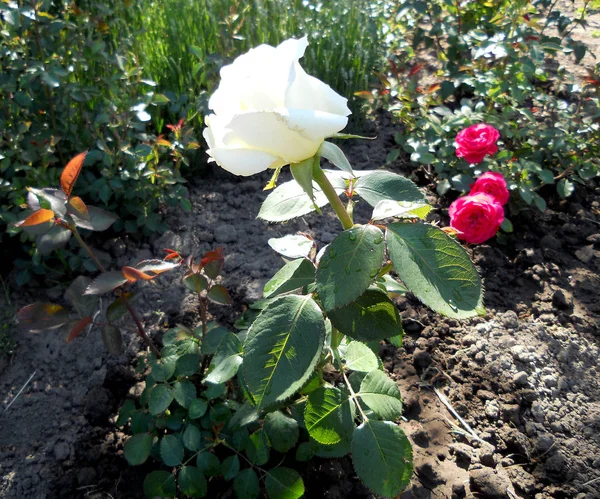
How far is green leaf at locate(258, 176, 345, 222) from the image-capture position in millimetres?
988

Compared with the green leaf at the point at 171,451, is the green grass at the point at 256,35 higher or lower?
higher

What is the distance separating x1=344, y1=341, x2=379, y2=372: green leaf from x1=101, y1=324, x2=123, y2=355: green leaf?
0.57m

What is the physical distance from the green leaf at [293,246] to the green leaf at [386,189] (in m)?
0.20

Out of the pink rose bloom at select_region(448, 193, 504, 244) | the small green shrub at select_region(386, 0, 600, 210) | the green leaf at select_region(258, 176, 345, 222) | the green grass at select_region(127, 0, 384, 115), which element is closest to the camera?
the green leaf at select_region(258, 176, 345, 222)

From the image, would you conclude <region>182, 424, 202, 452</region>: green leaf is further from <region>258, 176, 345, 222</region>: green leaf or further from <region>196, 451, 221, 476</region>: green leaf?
<region>258, 176, 345, 222</region>: green leaf

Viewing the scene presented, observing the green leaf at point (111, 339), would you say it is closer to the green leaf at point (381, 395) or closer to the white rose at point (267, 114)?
the green leaf at point (381, 395)

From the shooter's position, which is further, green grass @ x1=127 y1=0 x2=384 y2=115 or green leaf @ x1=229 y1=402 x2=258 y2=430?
green grass @ x1=127 y1=0 x2=384 y2=115

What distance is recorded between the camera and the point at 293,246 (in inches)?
44.6

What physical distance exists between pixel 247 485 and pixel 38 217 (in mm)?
764

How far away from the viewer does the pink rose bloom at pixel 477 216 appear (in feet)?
5.51

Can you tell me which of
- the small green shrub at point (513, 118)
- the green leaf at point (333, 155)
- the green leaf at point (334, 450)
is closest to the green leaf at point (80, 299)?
the green leaf at point (334, 450)

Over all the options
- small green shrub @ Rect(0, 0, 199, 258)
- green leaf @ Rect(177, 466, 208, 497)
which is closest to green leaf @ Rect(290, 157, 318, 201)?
green leaf @ Rect(177, 466, 208, 497)

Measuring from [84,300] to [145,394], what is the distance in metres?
0.29

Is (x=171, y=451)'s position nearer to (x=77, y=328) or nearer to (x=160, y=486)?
(x=160, y=486)
